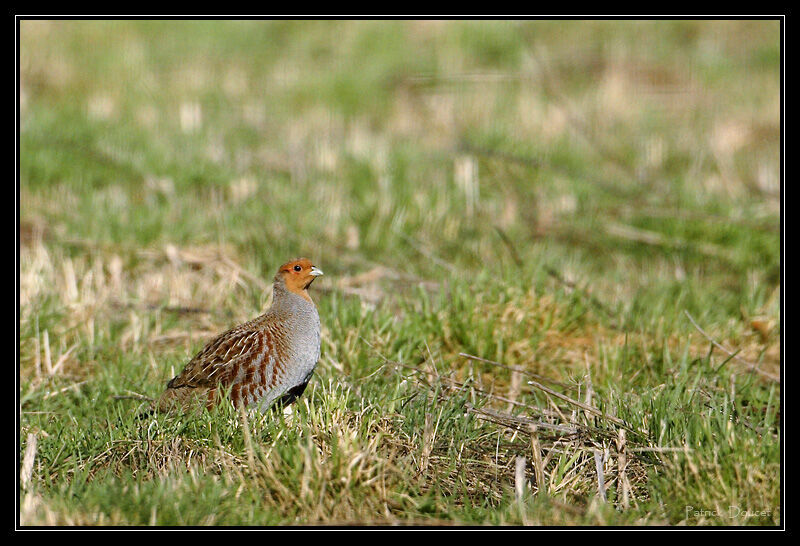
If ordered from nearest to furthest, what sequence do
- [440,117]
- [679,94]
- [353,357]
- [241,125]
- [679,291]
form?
1. [353,357]
2. [679,291]
3. [241,125]
4. [440,117]
5. [679,94]

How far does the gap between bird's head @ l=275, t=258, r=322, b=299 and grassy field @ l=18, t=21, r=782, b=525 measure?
50 centimetres

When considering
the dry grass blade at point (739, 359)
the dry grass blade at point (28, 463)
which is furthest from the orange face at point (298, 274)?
the dry grass blade at point (739, 359)

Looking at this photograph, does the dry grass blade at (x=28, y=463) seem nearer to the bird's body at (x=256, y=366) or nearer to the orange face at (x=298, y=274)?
the bird's body at (x=256, y=366)

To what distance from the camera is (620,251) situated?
7531 mm

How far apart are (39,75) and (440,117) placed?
446cm

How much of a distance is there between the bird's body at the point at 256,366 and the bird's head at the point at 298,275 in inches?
6.2

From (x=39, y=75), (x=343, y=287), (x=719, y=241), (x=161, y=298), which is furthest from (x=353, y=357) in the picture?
(x=39, y=75)

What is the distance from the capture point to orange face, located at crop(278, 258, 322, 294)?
4.79 m

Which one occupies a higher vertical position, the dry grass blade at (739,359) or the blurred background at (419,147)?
the blurred background at (419,147)

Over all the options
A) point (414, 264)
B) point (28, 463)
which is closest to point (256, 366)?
point (28, 463)

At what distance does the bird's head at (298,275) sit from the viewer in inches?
188

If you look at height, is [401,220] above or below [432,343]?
above

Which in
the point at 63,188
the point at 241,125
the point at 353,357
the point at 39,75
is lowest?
the point at 353,357

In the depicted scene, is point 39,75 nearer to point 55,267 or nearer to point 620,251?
point 55,267
